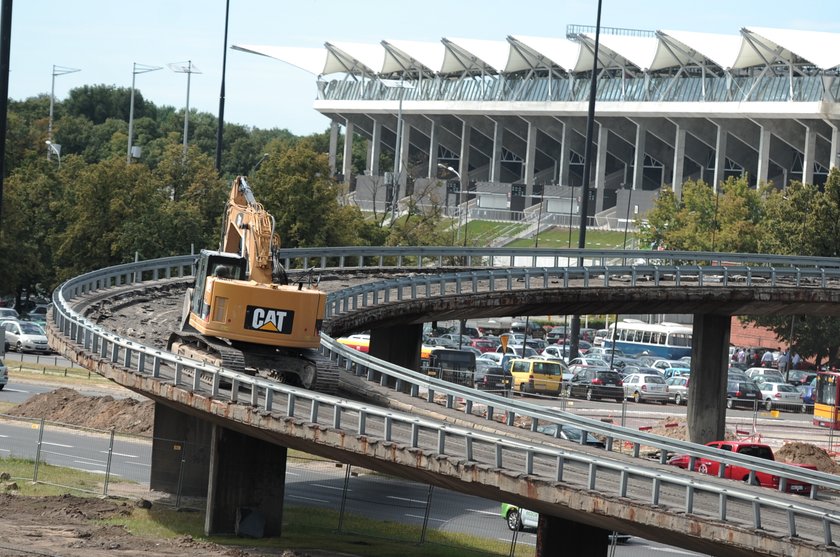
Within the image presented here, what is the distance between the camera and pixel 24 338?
70.8 meters

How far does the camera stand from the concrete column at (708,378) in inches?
2121

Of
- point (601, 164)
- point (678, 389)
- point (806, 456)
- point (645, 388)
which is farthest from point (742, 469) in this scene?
point (601, 164)

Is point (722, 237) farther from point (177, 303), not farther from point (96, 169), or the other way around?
point (177, 303)

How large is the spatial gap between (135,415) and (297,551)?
18.5 m

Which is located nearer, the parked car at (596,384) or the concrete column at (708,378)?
the concrete column at (708,378)

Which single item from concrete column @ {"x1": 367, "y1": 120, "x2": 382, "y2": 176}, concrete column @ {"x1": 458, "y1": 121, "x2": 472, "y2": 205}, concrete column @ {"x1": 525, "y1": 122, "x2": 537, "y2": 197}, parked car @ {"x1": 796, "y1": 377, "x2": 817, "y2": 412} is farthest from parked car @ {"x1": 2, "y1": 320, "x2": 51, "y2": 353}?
concrete column @ {"x1": 367, "y1": 120, "x2": 382, "y2": 176}

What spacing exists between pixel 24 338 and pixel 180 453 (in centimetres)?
3650

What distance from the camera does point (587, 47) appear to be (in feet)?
417

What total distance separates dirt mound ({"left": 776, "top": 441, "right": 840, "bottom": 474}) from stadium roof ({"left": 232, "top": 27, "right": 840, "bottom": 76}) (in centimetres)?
6059

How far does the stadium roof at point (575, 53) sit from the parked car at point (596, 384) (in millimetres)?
46093

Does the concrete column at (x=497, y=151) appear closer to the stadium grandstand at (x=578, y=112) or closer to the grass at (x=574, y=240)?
the stadium grandstand at (x=578, y=112)

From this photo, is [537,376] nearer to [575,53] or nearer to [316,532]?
[316,532]

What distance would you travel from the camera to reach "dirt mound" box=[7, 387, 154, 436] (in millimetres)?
46875

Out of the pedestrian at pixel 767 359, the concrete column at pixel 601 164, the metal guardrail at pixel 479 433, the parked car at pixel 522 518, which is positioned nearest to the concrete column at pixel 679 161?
the concrete column at pixel 601 164
